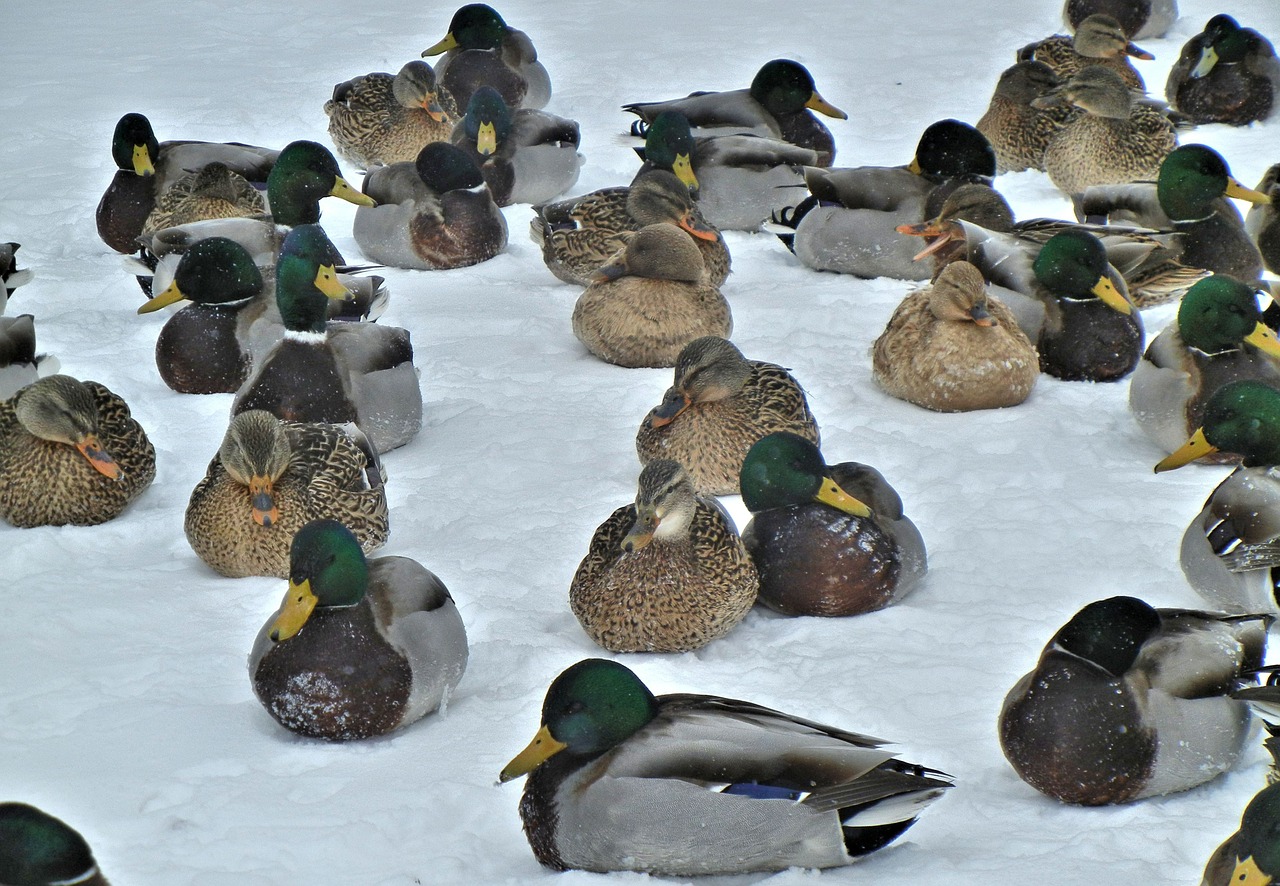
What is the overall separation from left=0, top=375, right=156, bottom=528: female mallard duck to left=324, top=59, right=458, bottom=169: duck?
4207 mm

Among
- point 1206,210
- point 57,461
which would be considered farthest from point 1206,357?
point 57,461

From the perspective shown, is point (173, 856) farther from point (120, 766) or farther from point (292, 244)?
point (292, 244)

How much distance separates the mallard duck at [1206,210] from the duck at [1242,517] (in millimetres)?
2375

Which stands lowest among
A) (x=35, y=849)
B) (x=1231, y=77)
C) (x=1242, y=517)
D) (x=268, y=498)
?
(x=268, y=498)

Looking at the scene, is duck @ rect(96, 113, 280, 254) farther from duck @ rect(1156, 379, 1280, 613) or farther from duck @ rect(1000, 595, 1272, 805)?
duck @ rect(1000, 595, 1272, 805)

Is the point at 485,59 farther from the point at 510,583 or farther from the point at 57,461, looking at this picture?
the point at 510,583

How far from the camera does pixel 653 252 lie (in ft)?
22.5

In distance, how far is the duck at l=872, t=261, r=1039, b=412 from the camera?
20.5 ft

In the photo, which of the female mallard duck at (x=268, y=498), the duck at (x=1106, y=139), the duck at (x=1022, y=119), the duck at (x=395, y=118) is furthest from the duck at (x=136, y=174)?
the duck at (x=1106, y=139)

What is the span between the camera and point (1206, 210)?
733 centimetres

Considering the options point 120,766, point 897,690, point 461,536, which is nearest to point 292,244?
point 461,536

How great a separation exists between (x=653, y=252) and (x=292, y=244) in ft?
5.16

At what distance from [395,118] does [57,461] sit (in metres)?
4.47

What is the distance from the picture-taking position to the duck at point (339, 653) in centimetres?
409
